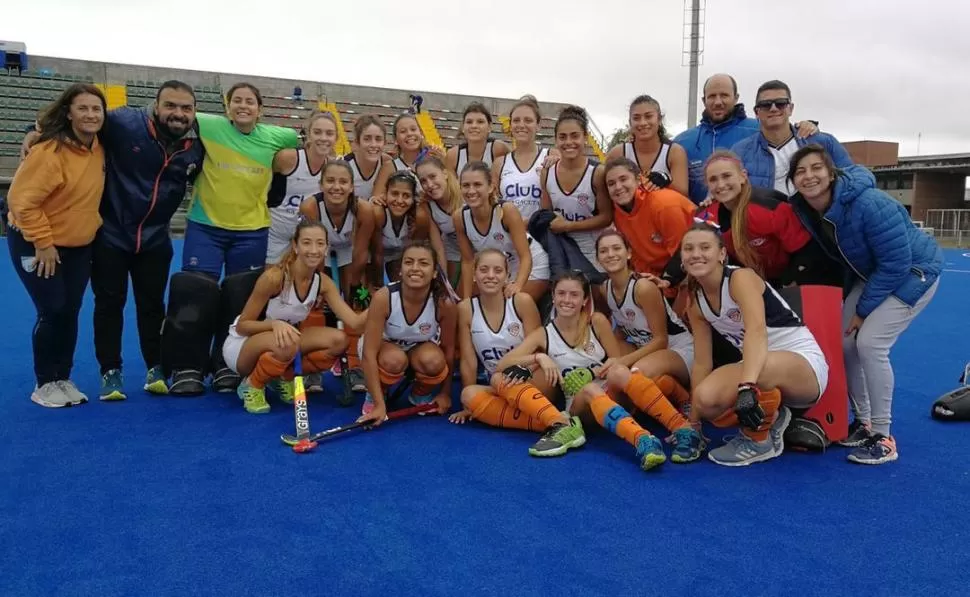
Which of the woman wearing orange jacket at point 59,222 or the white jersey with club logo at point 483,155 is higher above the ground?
the white jersey with club logo at point 483,155

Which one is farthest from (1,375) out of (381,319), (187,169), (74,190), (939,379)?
(939,379)

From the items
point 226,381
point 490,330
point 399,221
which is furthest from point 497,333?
point 226,381

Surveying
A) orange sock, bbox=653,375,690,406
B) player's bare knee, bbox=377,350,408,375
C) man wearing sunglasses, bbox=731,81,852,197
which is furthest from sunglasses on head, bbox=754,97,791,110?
player's bare knee, bbox=377,350,408,375

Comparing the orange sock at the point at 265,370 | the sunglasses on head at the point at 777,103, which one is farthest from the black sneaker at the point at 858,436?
the orange sock at the point at 265,370

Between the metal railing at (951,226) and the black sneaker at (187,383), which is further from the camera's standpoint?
the metal railing at (951,226)

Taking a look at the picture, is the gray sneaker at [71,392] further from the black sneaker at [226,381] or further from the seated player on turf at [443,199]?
the seated player on turf at [443,199]

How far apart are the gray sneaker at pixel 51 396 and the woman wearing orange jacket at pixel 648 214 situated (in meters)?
Result: 2.95

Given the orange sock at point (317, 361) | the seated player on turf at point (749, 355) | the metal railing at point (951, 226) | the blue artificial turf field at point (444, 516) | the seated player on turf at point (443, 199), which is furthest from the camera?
the metal railing at point (951, 226)

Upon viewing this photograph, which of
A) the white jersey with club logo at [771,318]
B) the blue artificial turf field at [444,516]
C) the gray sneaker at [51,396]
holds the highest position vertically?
the white jersey with club logo at [771,318]

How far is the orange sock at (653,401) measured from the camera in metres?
2.94

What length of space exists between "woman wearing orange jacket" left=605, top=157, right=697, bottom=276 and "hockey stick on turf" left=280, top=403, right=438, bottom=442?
4.25 feet

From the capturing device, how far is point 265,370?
139 inches

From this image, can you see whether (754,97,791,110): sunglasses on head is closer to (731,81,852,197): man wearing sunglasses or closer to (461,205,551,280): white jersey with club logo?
(731,81,852,197): man wearing sunglasses

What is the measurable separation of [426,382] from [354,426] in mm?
527
